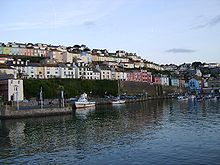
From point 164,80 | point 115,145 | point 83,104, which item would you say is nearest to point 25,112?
point 83,104

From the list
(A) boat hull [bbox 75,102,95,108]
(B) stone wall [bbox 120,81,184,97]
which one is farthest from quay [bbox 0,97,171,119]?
(B) stone wall [bbox 120,81,184,97]

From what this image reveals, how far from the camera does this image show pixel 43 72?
81.6 meters

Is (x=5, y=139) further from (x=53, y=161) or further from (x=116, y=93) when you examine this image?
(x=116, y=93)

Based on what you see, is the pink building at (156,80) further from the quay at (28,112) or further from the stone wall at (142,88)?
the quay at (28,112)

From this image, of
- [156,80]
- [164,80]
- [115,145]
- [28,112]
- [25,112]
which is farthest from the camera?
[164,80]

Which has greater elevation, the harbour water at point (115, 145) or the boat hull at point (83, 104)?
the boat hull at point (83, 104)

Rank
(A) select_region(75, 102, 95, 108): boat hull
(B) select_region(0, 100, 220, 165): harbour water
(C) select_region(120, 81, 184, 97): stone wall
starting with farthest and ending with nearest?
1. (C) select_region(120, 81, 184, 97): stone wall
2. (A) select_region(75, 102, 95, 108): boat hull
3. (B) select_region(0, 100, 220, 165): harbour water

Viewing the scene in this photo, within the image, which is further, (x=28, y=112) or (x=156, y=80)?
(x=156, y=80)

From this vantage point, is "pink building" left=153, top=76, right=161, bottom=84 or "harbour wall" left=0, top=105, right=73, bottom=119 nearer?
"harbour wall" left=0, top=105, right=73, bottom=119

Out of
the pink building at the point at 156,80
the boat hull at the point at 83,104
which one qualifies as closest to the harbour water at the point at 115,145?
the boat hull at the point at 83,104

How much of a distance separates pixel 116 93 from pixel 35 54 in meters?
34.3

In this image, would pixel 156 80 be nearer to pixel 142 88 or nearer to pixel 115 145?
pixel 142 88

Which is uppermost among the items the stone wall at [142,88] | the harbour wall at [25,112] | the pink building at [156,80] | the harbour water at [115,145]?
the pink building at [156,80]

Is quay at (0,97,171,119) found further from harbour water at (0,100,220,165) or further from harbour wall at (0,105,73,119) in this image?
harbour water at (0,100,220,165)
